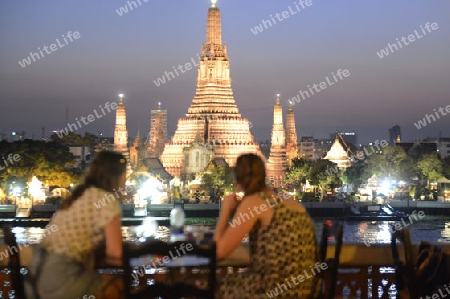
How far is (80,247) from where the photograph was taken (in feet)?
16.5

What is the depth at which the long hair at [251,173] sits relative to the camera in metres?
5.45

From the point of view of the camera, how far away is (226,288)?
5.15 m

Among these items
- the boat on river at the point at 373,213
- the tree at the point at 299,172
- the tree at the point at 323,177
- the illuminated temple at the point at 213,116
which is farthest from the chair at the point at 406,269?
the illuminated temple at the point at 213,116

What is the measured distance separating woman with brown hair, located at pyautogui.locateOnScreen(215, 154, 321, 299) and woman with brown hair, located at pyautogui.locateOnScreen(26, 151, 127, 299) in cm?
64

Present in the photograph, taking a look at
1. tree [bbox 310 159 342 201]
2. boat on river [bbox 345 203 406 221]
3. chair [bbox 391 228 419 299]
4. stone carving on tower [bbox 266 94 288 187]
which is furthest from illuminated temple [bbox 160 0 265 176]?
chair [bbox 391 228 419 299]

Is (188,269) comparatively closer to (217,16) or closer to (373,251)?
(373,251)

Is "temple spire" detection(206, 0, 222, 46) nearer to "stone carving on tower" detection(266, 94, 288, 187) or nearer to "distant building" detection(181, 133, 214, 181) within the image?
"distant building" detection(181, 133, 214, 181)

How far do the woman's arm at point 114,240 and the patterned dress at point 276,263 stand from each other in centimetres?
62

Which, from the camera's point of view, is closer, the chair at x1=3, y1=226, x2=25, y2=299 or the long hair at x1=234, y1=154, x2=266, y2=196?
the chair at x1=3, y1=226, x2=25, y2=299

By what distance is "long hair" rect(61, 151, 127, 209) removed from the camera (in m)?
5.27

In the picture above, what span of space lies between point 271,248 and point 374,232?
3964 cm

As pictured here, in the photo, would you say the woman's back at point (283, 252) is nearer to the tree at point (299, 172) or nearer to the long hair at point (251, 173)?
the long hair at point (251, 173)

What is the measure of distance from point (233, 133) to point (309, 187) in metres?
6.93

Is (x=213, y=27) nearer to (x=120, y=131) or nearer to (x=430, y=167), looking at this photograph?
(x=120, y=131)
